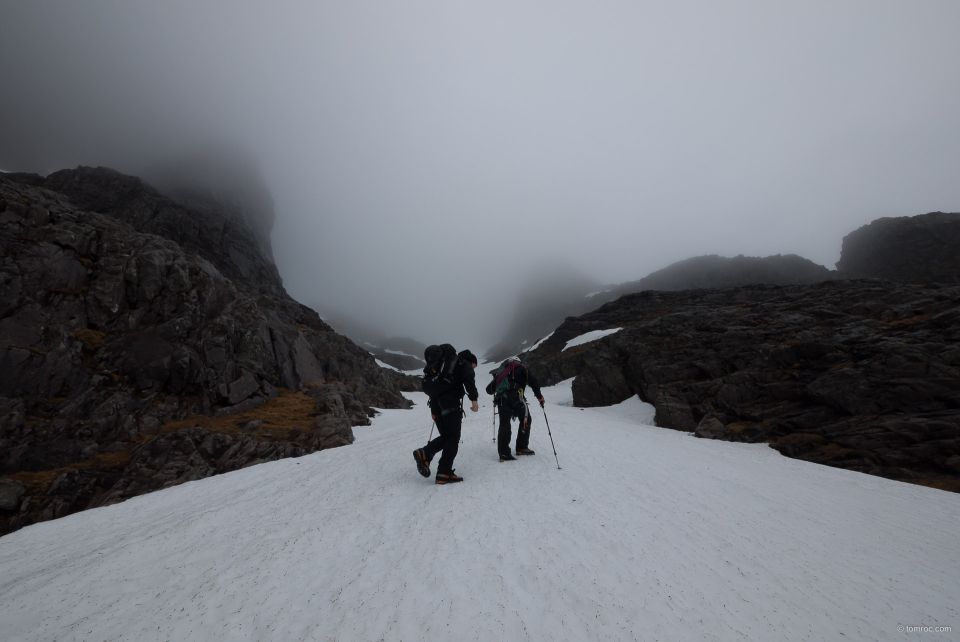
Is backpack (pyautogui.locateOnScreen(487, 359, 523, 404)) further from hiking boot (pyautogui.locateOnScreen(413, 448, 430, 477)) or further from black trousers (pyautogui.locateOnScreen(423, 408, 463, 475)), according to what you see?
hiking boot (pyautogui.locateOnScreen(413, 448, 430, 477))

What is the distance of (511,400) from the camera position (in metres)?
9.84

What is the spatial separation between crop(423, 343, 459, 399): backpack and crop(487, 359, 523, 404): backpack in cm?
211

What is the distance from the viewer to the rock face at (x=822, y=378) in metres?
12.3

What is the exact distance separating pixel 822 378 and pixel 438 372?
1873cm

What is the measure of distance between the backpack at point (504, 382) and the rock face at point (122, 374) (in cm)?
1006

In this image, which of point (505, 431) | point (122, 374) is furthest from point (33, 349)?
point (505, 431)

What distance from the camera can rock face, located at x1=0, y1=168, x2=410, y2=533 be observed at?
12.7 m

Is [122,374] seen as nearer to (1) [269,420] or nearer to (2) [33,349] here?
(2) [33,349]

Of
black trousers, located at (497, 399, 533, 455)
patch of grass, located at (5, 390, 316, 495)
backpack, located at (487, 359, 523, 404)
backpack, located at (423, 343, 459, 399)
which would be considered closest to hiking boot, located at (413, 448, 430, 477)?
backpack, located at (423, 343, 459, 399)

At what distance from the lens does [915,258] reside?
50.4 metres

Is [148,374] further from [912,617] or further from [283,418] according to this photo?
[912,617]

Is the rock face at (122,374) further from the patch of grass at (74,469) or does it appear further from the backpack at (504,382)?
the backpack at (504,382)

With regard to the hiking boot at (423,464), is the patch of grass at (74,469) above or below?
above

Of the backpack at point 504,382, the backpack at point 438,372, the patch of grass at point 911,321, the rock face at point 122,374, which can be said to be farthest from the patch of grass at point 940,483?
the rock face at point 122,374
